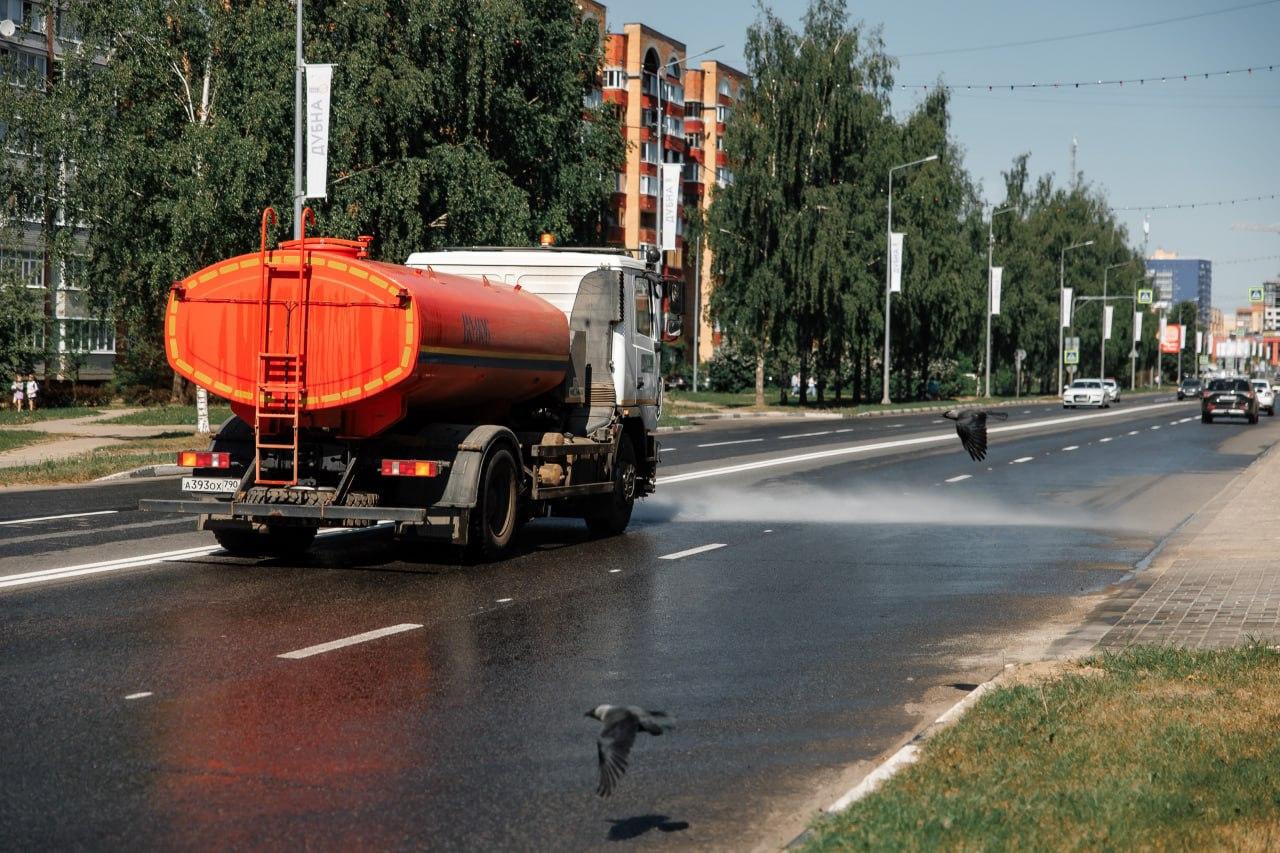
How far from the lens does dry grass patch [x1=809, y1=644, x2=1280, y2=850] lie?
216 inches

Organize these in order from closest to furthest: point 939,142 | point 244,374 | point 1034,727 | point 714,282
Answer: point 1034,727, point 244,374, point 714,282, point 939,142

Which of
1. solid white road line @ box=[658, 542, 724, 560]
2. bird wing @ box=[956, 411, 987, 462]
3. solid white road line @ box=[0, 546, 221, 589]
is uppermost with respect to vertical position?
bird wing @ box=[956, 411, 987, 462]

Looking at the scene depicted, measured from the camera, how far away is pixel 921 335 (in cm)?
7994

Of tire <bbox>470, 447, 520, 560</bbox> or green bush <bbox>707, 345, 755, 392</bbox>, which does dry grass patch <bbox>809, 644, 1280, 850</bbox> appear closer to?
tire <bbox>470, 447, 520, 560</bbox>

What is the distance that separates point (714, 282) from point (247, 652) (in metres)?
62.0

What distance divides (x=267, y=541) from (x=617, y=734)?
31.0ft

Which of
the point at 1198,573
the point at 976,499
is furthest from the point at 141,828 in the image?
the point at 976,499

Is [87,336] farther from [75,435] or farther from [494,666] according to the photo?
[494,666]

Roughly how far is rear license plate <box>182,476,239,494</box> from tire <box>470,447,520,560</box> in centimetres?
206

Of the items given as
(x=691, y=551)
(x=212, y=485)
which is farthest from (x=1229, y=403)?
(x=212, y=485)

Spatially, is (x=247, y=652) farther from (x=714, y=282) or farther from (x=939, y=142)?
(x=939, y=142)

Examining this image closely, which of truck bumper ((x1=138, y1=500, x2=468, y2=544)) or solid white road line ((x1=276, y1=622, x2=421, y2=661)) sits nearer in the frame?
solid white road line ((x1=276, y1=622, x2=421, y2=661))

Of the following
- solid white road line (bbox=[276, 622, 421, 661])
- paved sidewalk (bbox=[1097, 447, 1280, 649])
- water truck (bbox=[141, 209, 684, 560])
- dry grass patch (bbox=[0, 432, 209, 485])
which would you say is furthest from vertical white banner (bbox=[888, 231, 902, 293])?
solid white road line (bbox=[276, 622, 421, 661])

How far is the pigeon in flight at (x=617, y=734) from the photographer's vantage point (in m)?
5.56
